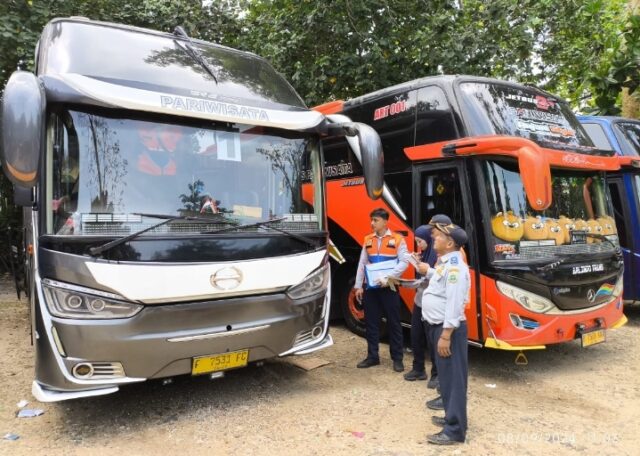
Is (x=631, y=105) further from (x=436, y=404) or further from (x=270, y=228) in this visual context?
(x=270, y=228)

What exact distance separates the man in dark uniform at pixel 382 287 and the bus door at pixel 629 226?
13.4 ft

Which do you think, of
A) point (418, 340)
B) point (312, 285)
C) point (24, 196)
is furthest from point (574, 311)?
point (24, 196)

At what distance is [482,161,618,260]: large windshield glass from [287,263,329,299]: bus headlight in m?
1.62

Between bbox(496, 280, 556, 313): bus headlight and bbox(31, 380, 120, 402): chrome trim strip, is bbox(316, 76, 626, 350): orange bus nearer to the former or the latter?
bbox(496, 280, 556, 313): bus headlight

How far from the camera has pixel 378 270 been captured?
5297 millimetres

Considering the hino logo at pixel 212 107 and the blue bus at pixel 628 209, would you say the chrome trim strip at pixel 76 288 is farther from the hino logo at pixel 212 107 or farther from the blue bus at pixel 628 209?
the blue bus at pixel 628 209

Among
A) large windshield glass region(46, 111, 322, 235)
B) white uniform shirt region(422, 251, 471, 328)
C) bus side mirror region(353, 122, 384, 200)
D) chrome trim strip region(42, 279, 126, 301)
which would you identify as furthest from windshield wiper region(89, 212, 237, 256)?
white uniform shirt region(422, 251, 471, 328)

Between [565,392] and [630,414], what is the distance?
1.96 feet

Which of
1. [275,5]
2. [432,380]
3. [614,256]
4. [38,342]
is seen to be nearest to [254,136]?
[38,342]

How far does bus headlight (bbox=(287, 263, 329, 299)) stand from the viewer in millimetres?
4395

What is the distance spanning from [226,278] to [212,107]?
1.36 metres

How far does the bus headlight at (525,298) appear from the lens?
4.86 metres

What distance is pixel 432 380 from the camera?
4.86m

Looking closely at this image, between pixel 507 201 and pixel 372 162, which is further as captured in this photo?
pixel 507 201
